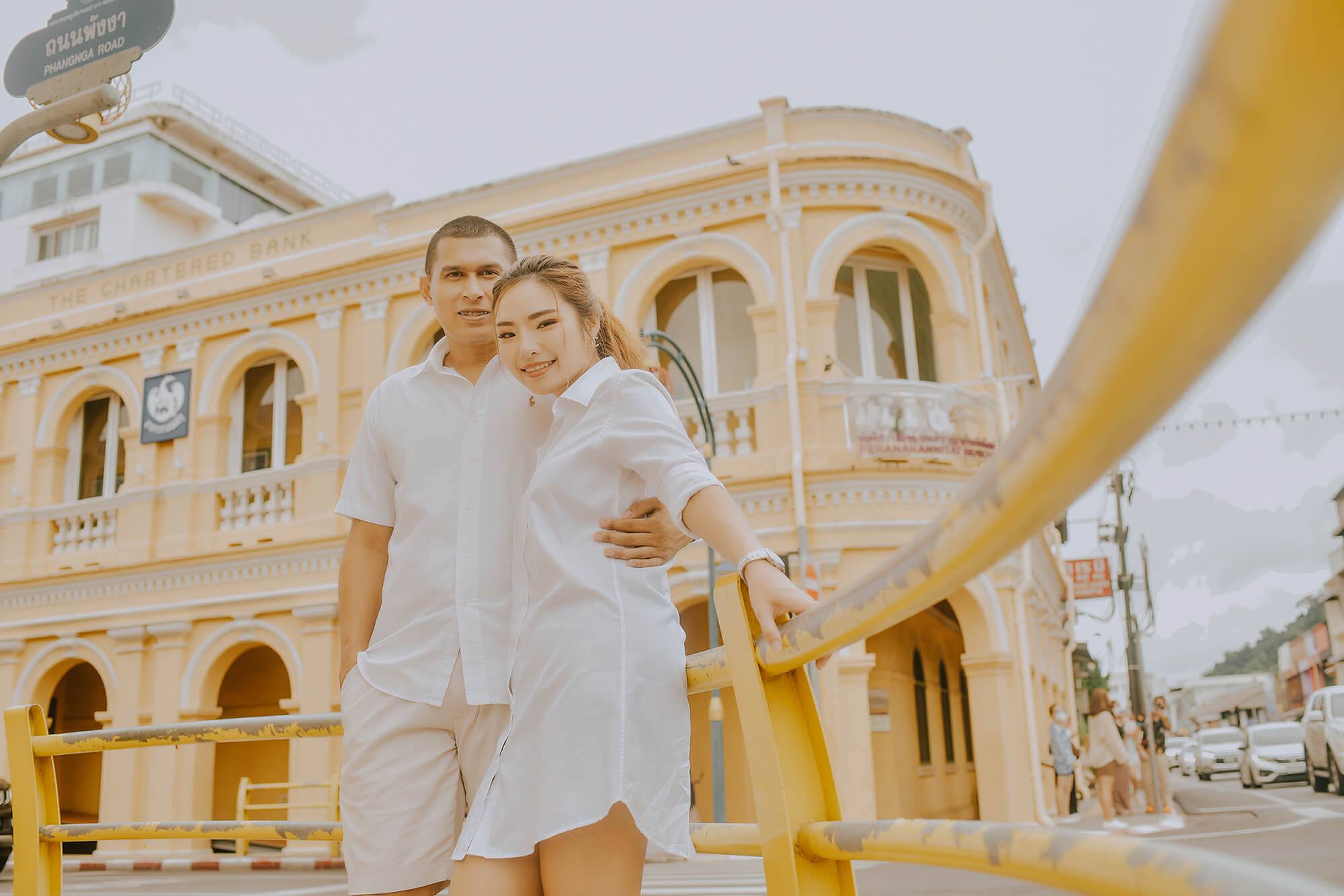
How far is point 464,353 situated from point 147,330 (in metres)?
16.5

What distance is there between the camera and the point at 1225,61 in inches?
18.7

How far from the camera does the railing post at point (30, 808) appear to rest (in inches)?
109

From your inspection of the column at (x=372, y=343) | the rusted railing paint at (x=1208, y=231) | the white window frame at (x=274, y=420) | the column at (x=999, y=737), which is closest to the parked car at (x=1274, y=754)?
the column at (x=999, y=737)

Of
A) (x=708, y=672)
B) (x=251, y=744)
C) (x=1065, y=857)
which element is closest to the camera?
(x=1065, y=857)

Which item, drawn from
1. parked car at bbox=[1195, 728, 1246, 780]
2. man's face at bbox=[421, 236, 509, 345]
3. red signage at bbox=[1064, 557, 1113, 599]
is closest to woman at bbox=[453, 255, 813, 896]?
man's face at bbox=[421, 236, 509, 345]

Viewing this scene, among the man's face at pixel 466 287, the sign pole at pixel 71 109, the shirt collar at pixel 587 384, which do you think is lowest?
the shirt collar at pixel 587 384

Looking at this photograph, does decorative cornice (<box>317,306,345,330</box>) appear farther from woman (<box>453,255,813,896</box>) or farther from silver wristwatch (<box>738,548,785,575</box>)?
→ silver wristwatch (<box>738,548,785,575</box>)

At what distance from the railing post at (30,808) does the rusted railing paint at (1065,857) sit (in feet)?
7.20

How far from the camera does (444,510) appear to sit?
2.25 metres

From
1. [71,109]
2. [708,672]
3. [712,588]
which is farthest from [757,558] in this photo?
[712,588]

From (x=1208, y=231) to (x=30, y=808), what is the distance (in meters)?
3.09

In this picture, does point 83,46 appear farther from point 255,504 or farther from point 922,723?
point 922,723

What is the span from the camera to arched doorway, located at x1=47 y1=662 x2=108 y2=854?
17500 millimetres

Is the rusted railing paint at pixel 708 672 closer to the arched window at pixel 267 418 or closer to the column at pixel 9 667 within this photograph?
the arched window at pixel 267 418
